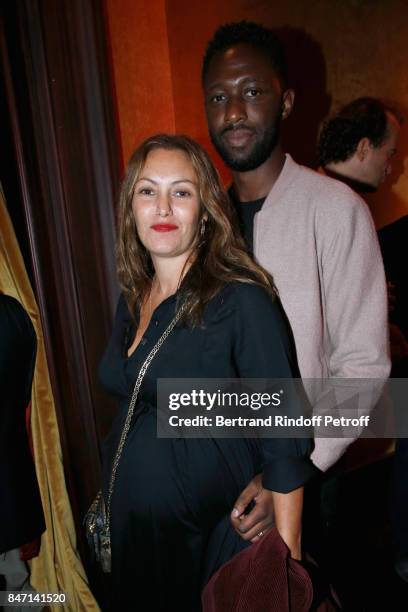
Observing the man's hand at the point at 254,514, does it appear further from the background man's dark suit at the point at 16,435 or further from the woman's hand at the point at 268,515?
the background man's dark suit at the point at 16,435

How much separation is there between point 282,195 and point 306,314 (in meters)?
0.33

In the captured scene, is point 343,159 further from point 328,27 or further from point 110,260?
point 110,260

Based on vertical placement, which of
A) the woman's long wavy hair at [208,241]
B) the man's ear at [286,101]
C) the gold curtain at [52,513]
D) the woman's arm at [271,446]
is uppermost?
the man's ear at [286,101]

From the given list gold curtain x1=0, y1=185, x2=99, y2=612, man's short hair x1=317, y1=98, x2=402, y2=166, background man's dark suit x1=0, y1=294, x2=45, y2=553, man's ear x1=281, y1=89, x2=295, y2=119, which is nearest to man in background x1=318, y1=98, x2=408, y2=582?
man's short hair x1=317, y1=98, x2=402, y2=166

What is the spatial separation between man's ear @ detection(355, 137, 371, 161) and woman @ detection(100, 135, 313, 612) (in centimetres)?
103

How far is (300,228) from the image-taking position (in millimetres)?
1278

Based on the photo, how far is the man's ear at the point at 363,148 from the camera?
2.06 metres

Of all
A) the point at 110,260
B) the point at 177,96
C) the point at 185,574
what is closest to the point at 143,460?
the point at 185,574

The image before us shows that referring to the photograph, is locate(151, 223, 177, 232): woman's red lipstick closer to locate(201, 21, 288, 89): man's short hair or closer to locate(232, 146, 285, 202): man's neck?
locate(232, 146, 285, 202): man's neck

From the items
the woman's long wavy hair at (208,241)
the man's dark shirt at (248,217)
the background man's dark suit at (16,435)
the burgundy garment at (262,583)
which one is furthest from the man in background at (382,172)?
the background man's dark suit at (16,435)

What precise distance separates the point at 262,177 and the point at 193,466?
0.79 meters

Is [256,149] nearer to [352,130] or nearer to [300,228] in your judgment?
[300,228]

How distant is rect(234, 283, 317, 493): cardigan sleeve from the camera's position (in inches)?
44.3

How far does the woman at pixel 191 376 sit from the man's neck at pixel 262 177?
6.3 inches
